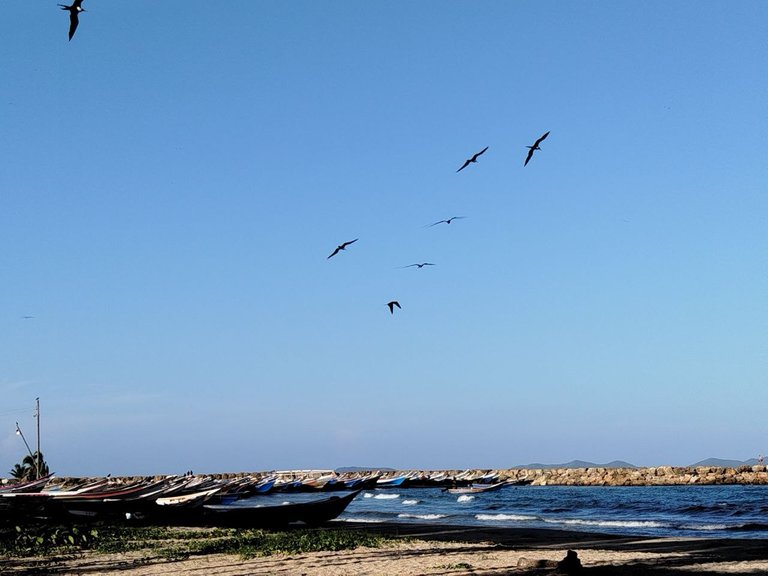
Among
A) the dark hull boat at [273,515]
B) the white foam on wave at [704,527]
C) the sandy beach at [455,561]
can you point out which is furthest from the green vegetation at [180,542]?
the white foam on wave at [704,527]

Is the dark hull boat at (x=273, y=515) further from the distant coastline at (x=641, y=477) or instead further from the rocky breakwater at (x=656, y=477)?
the rocky breakwater at (x=656, y=477)

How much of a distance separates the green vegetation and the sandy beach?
0.64 m

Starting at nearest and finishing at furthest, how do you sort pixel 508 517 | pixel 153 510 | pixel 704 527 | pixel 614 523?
1. pixel 153 510
2. pixel 704 527
3. pixel 614 523
4. pixel 508 517

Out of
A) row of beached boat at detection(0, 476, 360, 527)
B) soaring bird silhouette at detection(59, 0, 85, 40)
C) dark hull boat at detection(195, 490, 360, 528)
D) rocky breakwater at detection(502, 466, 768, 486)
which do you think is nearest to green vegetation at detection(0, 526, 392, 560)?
dark hull boat at detection(195, 490, 360, 528)

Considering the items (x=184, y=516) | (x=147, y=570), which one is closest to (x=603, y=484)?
(x=184, y=516)

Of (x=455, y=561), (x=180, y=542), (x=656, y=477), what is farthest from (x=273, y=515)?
(x=656, y=477)

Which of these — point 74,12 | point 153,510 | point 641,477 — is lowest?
point 641,477

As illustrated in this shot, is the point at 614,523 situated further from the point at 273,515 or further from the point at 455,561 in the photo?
the point at 455,561

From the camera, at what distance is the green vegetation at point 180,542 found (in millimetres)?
20031

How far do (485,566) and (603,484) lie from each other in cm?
8942

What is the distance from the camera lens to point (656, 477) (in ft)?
320

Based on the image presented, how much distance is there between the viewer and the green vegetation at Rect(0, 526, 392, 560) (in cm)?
2003

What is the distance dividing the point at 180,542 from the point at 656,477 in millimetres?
85571

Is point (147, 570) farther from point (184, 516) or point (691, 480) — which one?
point (691, 480)
